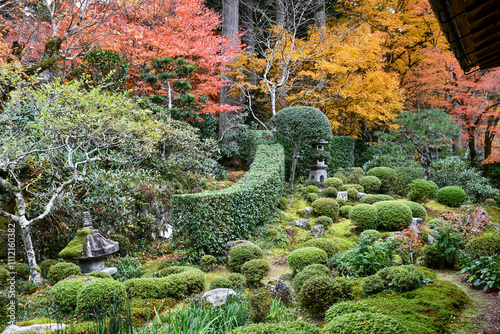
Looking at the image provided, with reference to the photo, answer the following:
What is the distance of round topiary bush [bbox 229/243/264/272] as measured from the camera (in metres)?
6.86

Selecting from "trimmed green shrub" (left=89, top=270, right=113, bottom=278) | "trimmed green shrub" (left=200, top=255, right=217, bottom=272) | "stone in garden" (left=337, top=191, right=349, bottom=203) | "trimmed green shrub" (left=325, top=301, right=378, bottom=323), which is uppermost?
"stone in garden" (left=337, top=191, right=349, bottom=203)

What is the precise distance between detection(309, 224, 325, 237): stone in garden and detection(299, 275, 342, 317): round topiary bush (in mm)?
4232

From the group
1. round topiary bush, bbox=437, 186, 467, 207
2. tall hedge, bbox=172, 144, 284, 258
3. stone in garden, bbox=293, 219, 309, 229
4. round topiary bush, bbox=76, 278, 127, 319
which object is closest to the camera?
round topiary bush, bbox=76, 278, 127, 319

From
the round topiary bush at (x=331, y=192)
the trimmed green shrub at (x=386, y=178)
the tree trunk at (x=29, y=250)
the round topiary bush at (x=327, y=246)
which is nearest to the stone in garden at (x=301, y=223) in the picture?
the round topiary bush at (x=331, y=192)

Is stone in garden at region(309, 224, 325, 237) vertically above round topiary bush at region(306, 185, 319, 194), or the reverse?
round topiary bush at region(306, 185, 319, 194)

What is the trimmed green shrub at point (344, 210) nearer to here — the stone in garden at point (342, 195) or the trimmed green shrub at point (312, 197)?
the stone in garden at point (342, 195)

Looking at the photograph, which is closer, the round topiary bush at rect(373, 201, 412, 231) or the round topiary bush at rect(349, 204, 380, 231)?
the round topiary bush at rect(373, 201, 412, 231)

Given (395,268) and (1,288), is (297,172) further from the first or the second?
(1,288)

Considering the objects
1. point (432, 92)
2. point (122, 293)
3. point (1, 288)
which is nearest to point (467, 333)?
point (122, 293)

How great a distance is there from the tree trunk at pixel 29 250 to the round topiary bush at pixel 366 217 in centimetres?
738

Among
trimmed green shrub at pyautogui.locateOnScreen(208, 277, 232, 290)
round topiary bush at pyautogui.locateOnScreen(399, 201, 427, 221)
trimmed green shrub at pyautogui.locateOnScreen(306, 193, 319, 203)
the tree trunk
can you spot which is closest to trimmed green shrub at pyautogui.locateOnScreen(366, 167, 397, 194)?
trimmed green shrub at pyautogui.locateOnScreen(306, 193, 319, 203)

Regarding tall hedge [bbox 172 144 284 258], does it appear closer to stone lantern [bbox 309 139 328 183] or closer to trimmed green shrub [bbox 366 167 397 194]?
stone lantern [bbox 309 139 328 183]

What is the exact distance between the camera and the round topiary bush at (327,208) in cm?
1022

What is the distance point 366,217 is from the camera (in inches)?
355
